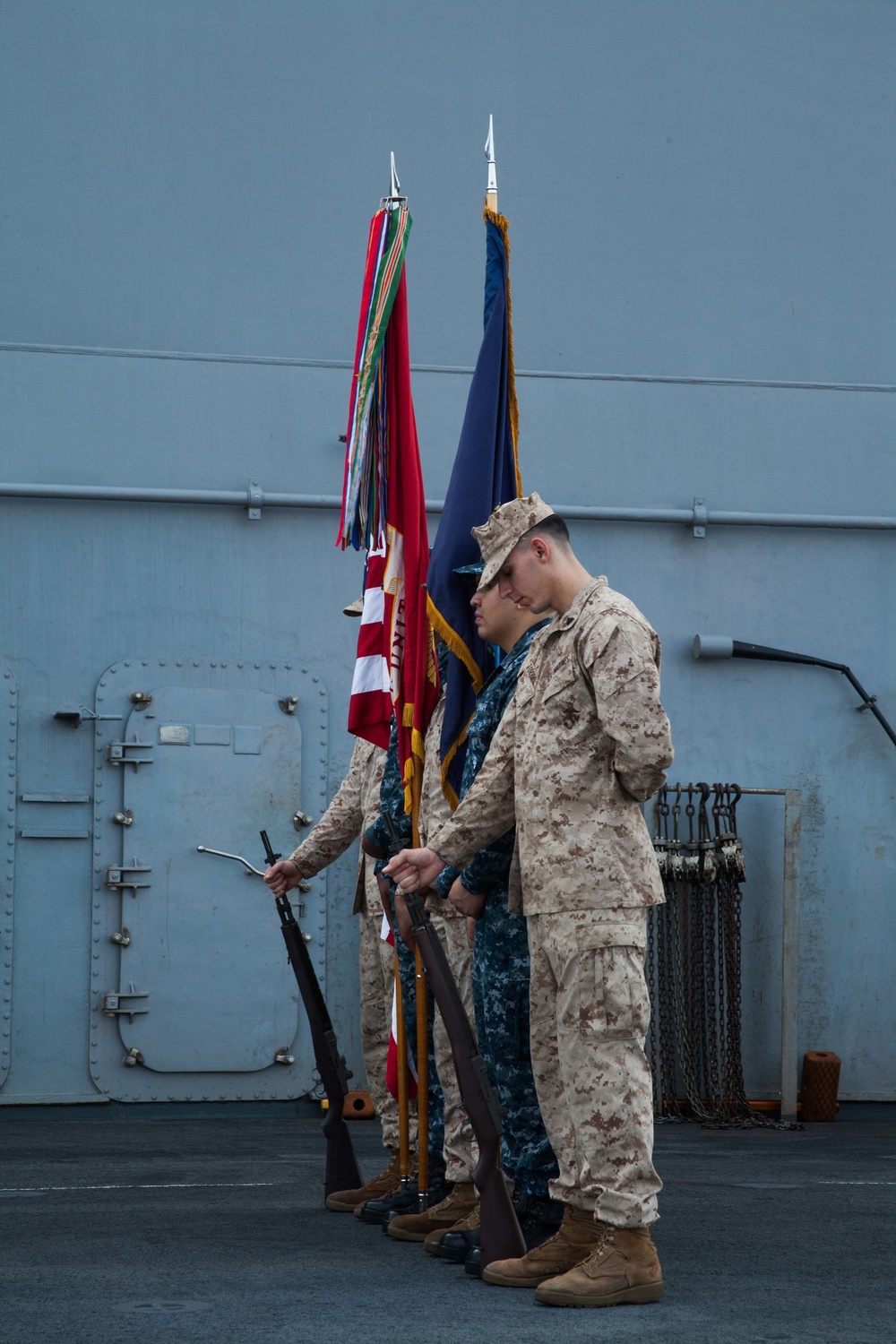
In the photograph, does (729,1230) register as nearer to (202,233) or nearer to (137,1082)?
(137,1082)

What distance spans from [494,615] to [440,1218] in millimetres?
1225

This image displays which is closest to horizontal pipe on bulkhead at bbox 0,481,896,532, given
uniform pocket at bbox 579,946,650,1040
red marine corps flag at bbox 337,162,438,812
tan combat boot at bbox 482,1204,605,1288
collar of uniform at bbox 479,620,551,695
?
red marine corps flag at bbox 337,162,438,812

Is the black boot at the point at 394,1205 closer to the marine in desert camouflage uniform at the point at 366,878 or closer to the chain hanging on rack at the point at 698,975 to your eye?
the marine in desert camouflage uniform at the point at 366,878

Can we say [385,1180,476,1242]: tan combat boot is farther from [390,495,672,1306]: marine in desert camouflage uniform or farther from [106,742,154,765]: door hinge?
[106,742,154,765]: door hinge

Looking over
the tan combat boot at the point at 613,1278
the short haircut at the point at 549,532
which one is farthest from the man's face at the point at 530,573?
the tan combat boot at the point at 613,1278

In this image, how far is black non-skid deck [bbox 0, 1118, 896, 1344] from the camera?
2.10 metres

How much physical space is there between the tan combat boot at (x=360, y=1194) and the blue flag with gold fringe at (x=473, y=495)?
3.03 feet

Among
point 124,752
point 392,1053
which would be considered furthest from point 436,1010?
point 124,752

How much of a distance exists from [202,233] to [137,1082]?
3263 mm

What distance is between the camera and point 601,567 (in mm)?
5762

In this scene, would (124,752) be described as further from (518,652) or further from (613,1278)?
(613,1278)

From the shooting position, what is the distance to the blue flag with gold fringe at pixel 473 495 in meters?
3.21

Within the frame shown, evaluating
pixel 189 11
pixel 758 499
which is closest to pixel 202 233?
pixel 189 11

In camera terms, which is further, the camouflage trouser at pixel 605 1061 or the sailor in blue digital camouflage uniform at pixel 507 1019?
the sailor in blue digital camouflage uniform at pixel 507 1019
